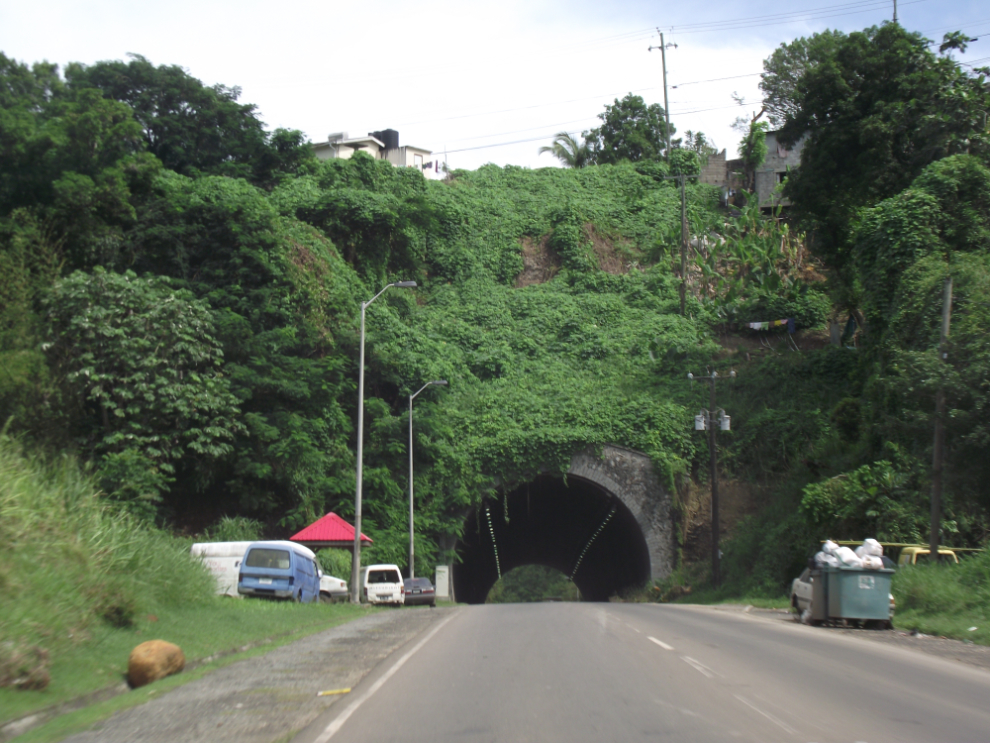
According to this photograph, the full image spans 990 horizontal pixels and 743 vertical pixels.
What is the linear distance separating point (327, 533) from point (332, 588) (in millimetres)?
2024

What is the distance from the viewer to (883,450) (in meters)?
29.2

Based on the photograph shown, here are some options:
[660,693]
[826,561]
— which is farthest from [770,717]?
[826,561]

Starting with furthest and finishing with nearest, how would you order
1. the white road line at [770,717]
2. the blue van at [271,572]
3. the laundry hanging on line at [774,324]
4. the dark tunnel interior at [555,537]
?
the laundry hanging on line at [774,324] → the dark tunnel interior at [555,537] → the blue van at [271,572] → the white road line at [770,717]

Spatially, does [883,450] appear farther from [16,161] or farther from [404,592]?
[16,161]

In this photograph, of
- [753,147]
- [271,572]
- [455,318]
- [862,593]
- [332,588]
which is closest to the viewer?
[862,593]

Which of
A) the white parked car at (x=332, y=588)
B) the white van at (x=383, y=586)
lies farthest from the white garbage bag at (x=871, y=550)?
the white van at (x=383, y=586)

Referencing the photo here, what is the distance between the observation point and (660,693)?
27.2ft

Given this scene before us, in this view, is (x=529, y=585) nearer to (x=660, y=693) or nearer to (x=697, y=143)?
(x=697, y=143)

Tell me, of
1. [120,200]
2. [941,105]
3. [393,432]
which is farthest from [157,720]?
[941,105]

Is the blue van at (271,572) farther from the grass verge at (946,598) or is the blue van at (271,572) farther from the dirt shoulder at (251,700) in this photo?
the grass verge at (946,598)

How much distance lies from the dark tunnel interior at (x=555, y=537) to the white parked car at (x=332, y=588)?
28.3 feet

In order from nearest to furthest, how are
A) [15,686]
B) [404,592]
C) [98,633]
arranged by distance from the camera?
[15,686], [98,633], [404,592]

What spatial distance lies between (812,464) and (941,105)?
14626mm

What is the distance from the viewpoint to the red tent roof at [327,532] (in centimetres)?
2945
